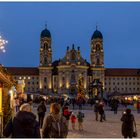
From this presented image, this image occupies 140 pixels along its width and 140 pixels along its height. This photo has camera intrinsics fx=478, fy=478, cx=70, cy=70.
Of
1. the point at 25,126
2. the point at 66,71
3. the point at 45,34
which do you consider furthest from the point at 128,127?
the point at 45,34

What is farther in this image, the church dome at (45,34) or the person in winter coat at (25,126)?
the church dome at (45,34)

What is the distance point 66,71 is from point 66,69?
525 millimetres

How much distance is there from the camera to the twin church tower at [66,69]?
108750mm

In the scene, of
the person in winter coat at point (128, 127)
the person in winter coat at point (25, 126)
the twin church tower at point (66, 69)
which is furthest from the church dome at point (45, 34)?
the person in winter coat at point (25, 126)

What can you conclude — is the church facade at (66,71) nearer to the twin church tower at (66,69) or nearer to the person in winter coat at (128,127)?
the twin church tower at (66,69)

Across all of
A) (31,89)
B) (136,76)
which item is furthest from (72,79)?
(136,76)

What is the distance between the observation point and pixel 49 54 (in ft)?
367

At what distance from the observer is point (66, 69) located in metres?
110

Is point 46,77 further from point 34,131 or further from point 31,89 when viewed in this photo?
point 34,131

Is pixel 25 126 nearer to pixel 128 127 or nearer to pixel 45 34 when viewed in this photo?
pixel 128 127

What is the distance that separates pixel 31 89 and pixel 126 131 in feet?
349

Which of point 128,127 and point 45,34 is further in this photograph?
point 45,34

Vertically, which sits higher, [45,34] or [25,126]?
[45,34]

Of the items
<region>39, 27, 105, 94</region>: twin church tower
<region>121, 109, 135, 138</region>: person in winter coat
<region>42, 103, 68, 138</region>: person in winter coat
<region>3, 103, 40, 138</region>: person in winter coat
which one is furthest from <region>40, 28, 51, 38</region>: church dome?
<region>3, 103, 40, 138</region>: person in winter coat
